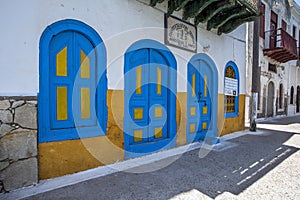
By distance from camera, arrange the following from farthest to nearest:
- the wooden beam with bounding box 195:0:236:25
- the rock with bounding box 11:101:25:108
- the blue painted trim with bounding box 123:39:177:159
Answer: the wooden beam with bounding box 195:0:236:25 < the blue painted trim with bounding box 123:39:177:159 < the rock with bounding box 11:101:25:108

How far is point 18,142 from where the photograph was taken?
9.52 ft

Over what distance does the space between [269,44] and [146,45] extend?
10.7m

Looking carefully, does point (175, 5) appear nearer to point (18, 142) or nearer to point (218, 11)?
point (218, 11)

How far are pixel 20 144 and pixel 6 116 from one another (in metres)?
0.40

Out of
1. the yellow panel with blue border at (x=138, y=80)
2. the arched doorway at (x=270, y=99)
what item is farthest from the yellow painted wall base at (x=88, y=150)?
the arched doorway at (x=270, y=99)

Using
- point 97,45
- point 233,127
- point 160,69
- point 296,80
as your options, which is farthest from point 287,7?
point 97,45

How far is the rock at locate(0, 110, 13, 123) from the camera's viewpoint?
9.11 feet

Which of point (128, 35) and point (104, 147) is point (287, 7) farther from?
point (104, 147)

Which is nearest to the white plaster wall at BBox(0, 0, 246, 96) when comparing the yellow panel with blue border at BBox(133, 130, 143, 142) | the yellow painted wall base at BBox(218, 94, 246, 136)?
the yellow panel with blue border at BBox(133, 130, 143, 142)

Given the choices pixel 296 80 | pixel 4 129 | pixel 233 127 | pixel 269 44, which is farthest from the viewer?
pixel 296 80

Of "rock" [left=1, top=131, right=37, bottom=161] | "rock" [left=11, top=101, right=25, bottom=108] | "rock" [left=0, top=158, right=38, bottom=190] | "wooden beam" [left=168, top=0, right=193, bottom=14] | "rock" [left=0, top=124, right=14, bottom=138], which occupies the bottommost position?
"rock" [left=0, top=158, right=38, bottom=190]

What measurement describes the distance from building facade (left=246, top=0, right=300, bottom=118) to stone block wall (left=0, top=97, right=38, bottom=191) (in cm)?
996

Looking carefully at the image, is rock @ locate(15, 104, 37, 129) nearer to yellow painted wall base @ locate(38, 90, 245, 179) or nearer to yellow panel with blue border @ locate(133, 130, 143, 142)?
yellow painted wall base @ locate(38, 90, 245, 179)

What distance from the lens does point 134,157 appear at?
436 centimetres
